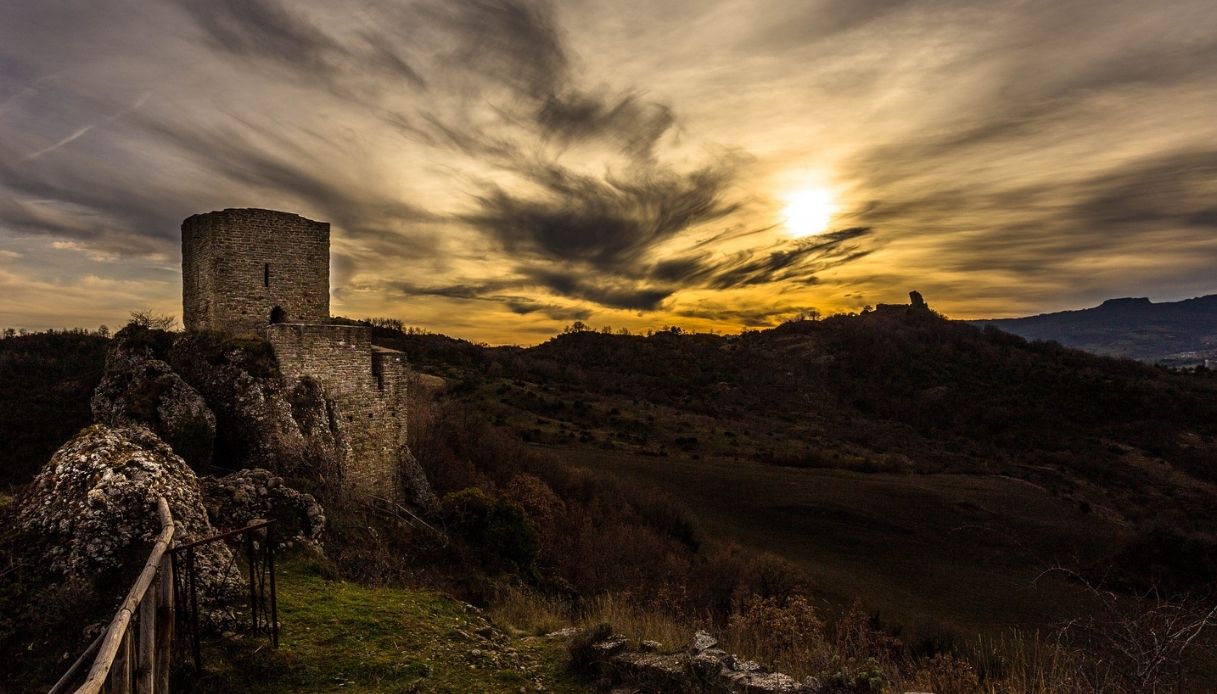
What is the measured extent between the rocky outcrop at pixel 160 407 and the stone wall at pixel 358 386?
2237mm

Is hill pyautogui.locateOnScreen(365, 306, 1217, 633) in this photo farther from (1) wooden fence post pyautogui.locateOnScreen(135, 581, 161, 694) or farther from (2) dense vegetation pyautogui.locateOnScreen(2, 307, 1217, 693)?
(1) wooden fence post pyautogui.locateOnScreen(135, 581, 161, 694)

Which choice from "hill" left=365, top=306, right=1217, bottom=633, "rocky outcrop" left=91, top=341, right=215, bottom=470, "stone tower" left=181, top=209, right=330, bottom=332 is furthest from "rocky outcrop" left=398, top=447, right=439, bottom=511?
"hill" left=365, top=306, right=1217, bottom=633

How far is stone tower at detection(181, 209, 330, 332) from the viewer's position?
14523 millimetres

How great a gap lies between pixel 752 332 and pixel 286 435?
13602 cm

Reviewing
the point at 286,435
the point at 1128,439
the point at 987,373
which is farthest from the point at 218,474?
the point at 987,373

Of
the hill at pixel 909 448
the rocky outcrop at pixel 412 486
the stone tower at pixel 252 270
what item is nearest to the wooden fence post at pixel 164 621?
the stone tower at pixel 252 270

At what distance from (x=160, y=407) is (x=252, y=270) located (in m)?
4.69

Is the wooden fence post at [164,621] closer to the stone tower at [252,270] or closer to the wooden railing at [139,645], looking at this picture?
the wooden railing at [139,645]

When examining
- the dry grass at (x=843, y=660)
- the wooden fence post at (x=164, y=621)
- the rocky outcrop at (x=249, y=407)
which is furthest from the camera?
the rocky outcrop at (x=249, y=407)

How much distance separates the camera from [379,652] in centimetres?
705

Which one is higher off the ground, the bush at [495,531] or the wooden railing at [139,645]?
the wooden railing at [139,645]

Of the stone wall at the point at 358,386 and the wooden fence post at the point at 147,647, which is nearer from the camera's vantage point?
the wooden fence post at the point at 147,647

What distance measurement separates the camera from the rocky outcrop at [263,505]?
926 cm

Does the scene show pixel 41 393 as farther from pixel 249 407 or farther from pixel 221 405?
pixel 249 407
